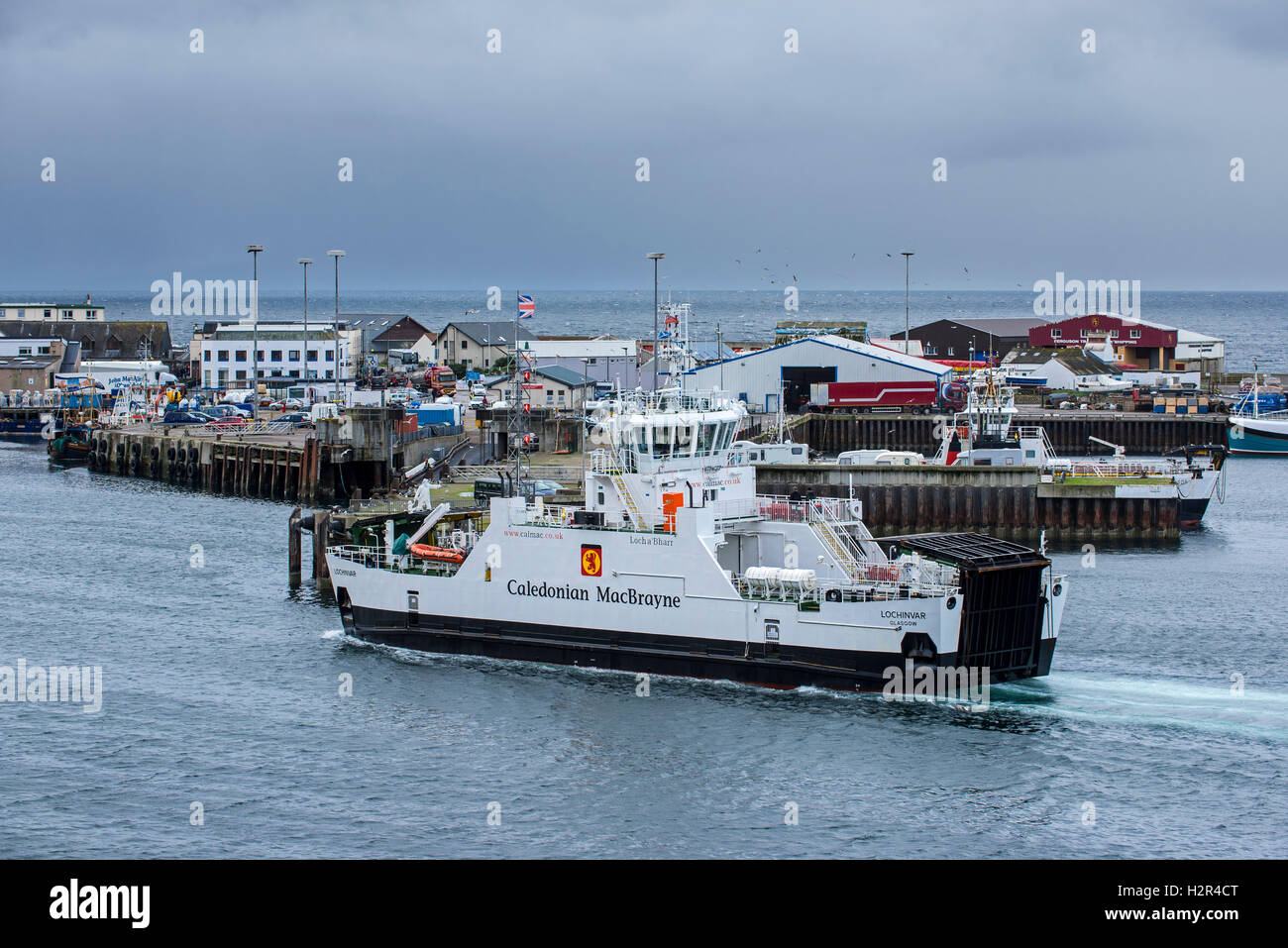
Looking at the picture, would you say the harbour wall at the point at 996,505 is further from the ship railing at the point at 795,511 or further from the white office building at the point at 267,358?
the white office building at the point at 267,358

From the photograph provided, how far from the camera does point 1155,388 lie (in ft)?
343

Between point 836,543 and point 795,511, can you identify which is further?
point 795,511

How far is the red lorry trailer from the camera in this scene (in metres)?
87.2

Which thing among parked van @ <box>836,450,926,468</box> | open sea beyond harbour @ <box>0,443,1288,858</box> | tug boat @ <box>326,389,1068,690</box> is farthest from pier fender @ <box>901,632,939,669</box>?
parked van @ <box>836,450,926,468</box>

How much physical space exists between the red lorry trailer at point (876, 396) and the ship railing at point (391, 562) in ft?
163

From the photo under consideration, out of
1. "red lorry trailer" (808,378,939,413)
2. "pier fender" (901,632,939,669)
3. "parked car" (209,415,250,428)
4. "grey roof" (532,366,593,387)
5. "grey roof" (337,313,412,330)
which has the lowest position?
"pier fender" (901,632,939,669)

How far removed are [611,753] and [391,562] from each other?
12.3 meters

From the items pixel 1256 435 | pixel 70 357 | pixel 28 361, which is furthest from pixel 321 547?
pixel 70 357

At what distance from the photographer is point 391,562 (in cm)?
4053

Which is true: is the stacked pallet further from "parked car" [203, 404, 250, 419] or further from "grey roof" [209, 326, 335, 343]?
"grey roof" [209, 326, 335, 343]

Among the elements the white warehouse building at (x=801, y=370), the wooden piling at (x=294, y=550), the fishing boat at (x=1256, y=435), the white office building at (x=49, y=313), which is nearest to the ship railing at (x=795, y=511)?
the wooden piling at (x=294, y=550)

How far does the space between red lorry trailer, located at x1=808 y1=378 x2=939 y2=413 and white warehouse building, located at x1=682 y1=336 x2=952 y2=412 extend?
0.41 m

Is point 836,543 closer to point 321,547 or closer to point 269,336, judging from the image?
point 321,547
